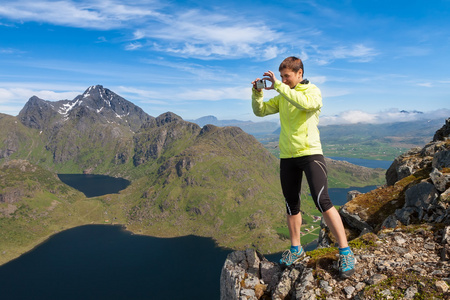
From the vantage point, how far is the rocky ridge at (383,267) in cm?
777

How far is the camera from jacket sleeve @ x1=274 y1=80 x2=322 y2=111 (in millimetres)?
7941

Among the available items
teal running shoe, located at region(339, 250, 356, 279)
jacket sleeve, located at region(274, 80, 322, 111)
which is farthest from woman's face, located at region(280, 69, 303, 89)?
teal running shoe, located at region(339, 250, 356, 279)

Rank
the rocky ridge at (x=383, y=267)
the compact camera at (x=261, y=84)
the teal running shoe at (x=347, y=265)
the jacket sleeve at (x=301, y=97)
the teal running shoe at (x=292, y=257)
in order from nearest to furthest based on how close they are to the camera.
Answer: the rocky ridge at (x=383, y=267), the jacket sleeve at (x=301, y=97), the teal running shoe at (x=347, y=265), the compact camera at (x=261, y=84), the teal running shoe at (x=292, y=257)

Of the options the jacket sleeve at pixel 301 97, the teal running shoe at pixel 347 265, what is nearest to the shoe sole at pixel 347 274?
the teal running shoe at pixel 347 265

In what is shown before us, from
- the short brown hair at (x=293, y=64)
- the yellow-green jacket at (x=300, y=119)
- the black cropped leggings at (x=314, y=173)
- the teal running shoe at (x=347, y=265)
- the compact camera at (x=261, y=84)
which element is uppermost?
the short brown hair at (x=293, y=64)

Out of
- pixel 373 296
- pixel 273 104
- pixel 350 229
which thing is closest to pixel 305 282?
pixel 373 296

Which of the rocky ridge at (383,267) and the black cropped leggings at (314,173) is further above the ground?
the black cropped leggings at (314,173)

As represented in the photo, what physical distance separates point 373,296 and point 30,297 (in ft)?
895

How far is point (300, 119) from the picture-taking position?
8.73 metres

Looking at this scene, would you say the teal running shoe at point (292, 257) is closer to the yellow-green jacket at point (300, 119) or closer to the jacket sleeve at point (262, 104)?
the yellow-green jacket at point (300, 119)

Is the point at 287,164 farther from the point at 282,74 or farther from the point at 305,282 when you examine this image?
the point at 305,282

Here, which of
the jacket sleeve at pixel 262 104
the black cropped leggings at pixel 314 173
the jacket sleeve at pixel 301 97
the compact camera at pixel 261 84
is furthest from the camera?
the jacket sleeve at pixel 262 104

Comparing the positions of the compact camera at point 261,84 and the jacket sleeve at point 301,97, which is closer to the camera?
the jacket sleeve at point 301,97

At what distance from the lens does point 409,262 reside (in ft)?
29.5
